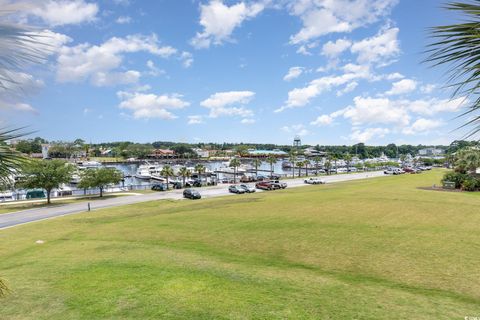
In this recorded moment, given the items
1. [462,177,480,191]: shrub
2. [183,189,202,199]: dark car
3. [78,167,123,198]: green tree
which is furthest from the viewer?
[78,167,123,198]: green tree

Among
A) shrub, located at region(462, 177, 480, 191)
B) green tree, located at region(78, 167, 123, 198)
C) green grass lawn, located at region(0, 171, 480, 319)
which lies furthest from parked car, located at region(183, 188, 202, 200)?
shrub, located at region(462, 177, 480, 191)

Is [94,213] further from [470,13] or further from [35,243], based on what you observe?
[470,13]

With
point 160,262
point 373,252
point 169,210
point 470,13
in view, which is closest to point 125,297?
point 160,262

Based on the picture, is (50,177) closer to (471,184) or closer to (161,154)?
(471,184)

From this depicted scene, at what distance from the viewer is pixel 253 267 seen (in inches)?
492

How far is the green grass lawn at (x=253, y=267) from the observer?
8305mm

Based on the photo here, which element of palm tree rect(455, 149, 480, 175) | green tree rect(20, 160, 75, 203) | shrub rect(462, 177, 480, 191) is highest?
palm tree rect(455, 149, 480, 175)

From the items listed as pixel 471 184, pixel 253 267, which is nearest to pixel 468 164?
pixel 471 184

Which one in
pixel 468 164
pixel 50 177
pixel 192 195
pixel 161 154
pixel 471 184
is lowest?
pixel 192 195

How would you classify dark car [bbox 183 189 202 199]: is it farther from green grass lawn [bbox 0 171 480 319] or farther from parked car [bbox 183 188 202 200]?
green grass lawn [bbox 0 171 480 319]

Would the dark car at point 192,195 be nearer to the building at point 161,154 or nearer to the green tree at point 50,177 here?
the green tree at point 50,177

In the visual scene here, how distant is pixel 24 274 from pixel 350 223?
58.8ft

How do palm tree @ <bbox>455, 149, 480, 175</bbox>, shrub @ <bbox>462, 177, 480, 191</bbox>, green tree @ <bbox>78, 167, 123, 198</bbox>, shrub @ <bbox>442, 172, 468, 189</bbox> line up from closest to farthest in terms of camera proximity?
shrub @ <bbox>462, 177, 480, 191</bbox>, shrub @ <bbox>442, 172, 468, 189</bbox>, green tree @ <bbox>78, 167, 123, 198</bbox>, palm tree @ <bbox>455, 149, 480, 175</bbox>

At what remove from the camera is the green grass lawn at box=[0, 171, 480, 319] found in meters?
8.30
